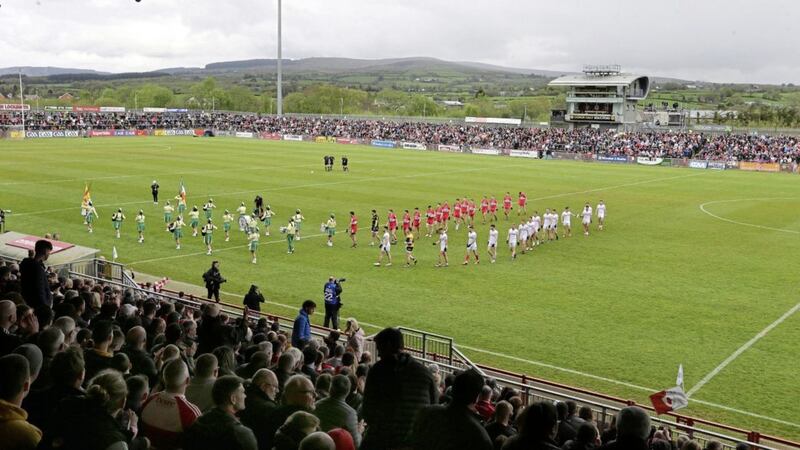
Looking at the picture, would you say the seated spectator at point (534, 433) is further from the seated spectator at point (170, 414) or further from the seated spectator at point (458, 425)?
the seated spectator at point (170, 414)

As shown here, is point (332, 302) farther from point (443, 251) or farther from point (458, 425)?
point (458, 425)

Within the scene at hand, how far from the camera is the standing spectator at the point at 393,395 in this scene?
19.5ft

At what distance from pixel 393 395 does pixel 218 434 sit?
1501mm

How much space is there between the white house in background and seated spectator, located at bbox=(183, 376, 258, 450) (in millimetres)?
93826

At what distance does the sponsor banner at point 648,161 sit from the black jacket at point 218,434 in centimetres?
7428

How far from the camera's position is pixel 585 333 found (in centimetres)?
1997

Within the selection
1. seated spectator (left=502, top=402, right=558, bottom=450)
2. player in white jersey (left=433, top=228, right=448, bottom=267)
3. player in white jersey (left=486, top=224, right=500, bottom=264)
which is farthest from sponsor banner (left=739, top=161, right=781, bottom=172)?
seated spectator (left=502, top=402, right=558, bottom=450)

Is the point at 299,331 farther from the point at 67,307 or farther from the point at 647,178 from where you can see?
Result: the point at 647,178

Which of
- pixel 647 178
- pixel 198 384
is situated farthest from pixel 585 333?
pixel 647 178

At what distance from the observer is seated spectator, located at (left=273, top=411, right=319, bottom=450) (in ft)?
16.5

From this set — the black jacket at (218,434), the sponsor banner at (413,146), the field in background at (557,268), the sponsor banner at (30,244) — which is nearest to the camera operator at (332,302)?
the field in background at (557,268)

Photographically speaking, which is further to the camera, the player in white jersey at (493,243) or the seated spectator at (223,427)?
the player in white jersey at (493,243)

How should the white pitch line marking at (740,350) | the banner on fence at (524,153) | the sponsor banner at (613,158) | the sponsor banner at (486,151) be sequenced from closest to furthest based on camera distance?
the white pitch line marking at (740,350) < the sponsor banner at (613,158) < the banner on fence at (524,153) < the sponsor banner at (486,151)

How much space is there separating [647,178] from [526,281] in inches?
1524
